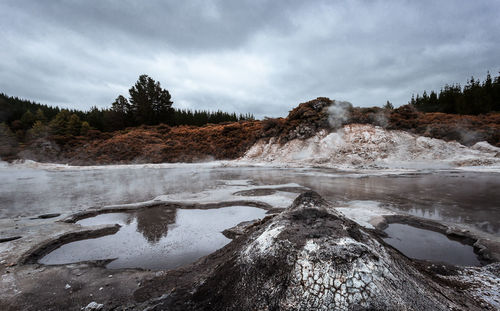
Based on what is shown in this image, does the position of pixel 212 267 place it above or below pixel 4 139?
below

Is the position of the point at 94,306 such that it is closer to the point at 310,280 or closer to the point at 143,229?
the point at 310,280

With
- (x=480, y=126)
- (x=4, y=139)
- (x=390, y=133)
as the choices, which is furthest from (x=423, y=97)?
(x=4, y=139)

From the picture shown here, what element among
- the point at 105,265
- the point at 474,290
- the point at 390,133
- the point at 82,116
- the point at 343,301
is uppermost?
the point at 82,116

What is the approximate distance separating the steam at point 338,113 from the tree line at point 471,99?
25.7 meters

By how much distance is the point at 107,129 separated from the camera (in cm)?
3928

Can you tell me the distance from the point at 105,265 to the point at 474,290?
14.6ft

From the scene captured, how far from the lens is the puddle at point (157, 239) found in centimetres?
351

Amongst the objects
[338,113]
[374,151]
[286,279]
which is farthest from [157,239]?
[338,113]

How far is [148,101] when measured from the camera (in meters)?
38.7

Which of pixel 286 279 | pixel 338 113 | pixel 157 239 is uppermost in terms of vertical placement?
pixel 338 113

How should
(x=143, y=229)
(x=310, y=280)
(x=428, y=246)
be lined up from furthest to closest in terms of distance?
(x=143, y=229)
(x=428, y=246)
(x=310, y=280)

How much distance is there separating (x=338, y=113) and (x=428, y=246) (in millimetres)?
19176

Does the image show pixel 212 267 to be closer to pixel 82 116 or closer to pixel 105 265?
pixel 105 265

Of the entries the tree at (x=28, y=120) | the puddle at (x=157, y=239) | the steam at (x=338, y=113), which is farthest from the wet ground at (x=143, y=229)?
the tree at (x=28, y=120)
